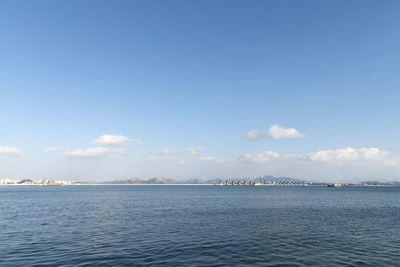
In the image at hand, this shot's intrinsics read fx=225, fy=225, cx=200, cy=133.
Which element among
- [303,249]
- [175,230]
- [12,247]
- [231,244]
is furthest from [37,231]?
[303,249]

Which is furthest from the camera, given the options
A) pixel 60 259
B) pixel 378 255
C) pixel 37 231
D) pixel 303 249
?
pixel 37 231

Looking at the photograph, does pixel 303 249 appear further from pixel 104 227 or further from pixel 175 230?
→ pixel 104 227

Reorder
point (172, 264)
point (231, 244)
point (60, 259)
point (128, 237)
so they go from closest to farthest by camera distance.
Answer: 1. point (172, 264)
2. point (60, 259)
3. point (231, 244)
4. point (128, 237)

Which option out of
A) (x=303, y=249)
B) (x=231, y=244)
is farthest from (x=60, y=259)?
(x=303, y=249)

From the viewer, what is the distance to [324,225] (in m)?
52.3

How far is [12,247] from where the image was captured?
35.0 metres

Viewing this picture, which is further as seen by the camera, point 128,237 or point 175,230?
point 175,230

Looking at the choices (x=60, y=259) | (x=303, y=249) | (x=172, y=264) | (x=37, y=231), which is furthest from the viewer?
(x=37, y=231)

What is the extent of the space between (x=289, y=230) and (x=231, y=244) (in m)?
17.3

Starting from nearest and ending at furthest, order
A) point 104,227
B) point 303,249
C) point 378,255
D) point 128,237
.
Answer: point 378,255, point 303,249, point 128,237, point 104,227

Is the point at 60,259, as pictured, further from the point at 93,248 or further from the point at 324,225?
the point at 324,225

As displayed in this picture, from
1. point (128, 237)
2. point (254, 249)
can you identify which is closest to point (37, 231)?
point (128, 237)

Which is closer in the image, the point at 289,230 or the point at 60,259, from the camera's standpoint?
the point at 60,259

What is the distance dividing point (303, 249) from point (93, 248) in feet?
104
